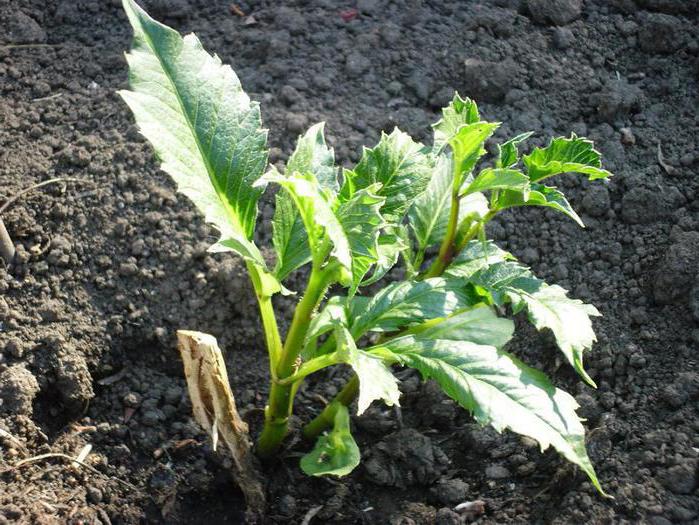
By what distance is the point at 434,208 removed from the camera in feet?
7.72

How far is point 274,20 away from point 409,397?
163cm

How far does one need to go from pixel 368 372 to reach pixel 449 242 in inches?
19.8

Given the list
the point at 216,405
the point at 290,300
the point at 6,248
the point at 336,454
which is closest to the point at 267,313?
the point at 216,405

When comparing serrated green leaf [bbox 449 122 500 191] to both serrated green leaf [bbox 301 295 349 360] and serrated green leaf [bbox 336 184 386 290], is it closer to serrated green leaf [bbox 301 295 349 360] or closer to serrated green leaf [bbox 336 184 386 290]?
serrated green leaf [bbox 336 184 386 290]

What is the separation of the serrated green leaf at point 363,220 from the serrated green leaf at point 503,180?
0.27m

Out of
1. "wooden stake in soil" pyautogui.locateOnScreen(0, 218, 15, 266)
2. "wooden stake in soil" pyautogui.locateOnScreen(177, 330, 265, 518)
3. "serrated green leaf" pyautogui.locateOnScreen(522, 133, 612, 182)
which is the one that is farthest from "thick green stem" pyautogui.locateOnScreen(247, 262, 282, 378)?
"wooden stake in soil" pyautogui.locateOnScreen(0, 218, 15, 266)

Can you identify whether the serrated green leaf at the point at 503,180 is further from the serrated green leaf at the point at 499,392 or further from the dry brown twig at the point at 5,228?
the dry brown twig at the point at 5,228

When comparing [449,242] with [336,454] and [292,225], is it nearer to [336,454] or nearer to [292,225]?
[292,225]

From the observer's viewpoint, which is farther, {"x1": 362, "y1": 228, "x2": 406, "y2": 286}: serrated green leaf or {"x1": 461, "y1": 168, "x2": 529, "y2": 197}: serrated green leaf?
{"x1": 362, "y1": 228, "x2": 406, "y2": 286}: serrated green leaf

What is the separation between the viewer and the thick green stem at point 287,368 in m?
2.01

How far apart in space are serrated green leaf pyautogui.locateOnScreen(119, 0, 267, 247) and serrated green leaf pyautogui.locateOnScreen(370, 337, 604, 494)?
1.66ft

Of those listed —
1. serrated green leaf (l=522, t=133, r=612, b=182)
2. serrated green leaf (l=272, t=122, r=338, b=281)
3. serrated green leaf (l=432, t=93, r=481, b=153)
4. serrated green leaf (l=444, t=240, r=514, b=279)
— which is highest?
serrated green leaf (l=432, t=93, r=481, b=153)

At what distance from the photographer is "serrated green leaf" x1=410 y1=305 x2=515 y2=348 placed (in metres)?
2.07

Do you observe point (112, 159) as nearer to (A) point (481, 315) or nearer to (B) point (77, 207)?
(B) point (77, 207)
